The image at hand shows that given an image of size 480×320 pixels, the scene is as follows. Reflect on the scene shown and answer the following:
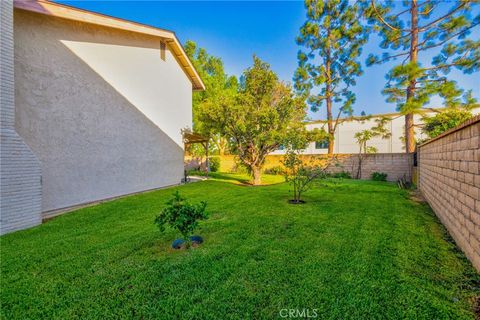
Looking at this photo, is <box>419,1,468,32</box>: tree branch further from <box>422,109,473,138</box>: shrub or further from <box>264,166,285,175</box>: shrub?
<box>264,166,285,175</box>: shrub

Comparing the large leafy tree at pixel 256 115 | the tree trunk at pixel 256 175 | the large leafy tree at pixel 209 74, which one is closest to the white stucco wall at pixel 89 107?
the large leafy tree at pixel 256 115

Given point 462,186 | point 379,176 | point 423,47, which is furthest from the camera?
point 379,176

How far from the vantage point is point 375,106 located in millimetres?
18359

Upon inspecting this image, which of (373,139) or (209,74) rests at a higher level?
(209,74)

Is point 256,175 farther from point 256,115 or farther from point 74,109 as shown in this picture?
point 74,109

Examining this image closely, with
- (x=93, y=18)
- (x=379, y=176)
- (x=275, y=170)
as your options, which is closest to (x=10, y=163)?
(x=93, y=18)

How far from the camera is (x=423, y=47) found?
1138 centimetres

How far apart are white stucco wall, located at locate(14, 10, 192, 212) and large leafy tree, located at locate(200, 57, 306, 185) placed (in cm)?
300

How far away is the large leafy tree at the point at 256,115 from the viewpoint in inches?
407

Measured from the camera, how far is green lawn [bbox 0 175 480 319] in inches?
81.4

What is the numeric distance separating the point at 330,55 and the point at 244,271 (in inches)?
707

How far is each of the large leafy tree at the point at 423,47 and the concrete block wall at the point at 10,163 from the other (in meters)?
13.4

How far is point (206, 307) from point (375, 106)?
2093cm

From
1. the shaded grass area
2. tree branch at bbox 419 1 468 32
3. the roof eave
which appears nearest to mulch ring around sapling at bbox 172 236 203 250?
the roof eave
